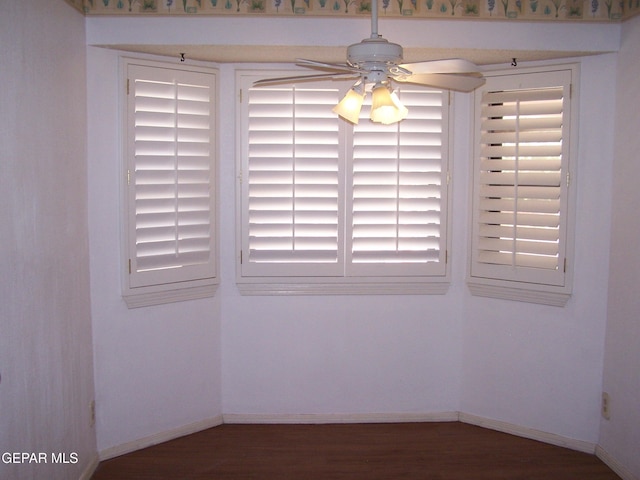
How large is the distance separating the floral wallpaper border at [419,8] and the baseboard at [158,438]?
230cm

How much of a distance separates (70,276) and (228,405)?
4.75 ft

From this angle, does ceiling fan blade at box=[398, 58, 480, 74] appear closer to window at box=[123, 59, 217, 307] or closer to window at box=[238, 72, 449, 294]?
window at box=[238, 72, 449, 294]

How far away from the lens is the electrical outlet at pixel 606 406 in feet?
12.1

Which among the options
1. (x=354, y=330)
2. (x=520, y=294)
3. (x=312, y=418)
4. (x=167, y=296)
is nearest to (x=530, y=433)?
(x=520, y=294)

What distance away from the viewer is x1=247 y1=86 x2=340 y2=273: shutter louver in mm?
→ 4020

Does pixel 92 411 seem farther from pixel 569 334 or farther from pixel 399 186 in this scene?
pixel 569 334

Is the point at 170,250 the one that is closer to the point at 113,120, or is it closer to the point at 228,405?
the point at 113,120

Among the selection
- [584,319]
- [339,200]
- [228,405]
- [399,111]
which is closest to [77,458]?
[228,405]

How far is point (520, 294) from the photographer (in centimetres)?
396

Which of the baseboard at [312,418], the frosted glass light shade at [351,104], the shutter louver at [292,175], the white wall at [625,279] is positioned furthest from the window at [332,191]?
the frosted glass light shade at [351,104]

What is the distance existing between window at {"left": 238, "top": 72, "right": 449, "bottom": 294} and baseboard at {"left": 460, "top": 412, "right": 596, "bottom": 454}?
0.98 metres

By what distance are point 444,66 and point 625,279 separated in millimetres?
1771

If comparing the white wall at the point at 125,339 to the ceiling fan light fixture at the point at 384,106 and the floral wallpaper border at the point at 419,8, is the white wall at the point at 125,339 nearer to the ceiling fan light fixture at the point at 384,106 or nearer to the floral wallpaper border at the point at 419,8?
the floral wallpaper border at the point at 419,8

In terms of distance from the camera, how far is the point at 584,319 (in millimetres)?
3787
